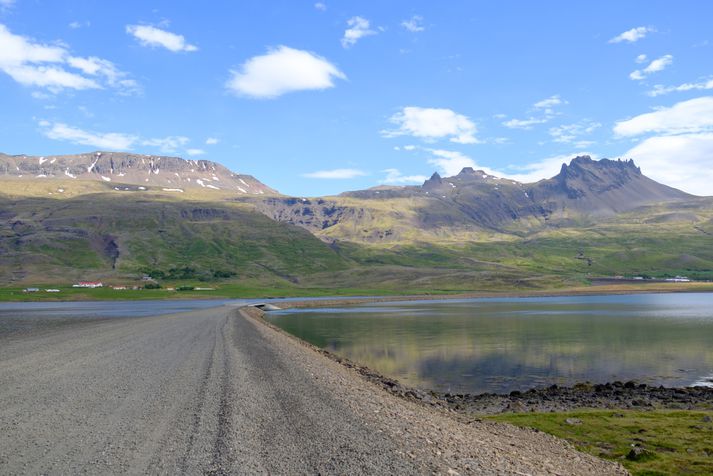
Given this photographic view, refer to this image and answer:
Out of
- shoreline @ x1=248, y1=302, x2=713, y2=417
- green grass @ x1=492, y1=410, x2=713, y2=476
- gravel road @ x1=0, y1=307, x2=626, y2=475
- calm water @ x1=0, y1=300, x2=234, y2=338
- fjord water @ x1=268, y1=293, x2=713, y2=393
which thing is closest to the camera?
gravel road @ x1=0, y1=307, x2=626, y2=475

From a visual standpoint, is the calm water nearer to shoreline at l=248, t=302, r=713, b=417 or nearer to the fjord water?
the fjord water

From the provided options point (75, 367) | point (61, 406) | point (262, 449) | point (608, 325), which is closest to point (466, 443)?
point (262, 449)

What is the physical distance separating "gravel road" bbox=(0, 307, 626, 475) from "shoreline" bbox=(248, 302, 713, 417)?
332cm

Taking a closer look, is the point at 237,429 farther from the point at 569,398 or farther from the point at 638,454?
the point at 569,398

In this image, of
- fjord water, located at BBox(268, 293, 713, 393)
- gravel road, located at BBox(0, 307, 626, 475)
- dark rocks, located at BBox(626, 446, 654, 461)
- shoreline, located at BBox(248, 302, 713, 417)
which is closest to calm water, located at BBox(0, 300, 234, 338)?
fjord water, located at BBox(268, 293, 713, 393)

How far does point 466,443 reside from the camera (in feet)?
61.0

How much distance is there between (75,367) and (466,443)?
29.4m

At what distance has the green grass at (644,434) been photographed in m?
19.0

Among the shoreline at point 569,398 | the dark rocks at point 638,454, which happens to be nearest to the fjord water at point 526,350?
the shoreline at point 569,398

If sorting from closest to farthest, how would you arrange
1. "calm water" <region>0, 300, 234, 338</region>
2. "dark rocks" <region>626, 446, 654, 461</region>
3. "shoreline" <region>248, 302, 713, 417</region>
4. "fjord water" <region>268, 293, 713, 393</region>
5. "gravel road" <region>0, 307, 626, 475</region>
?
"gravel road" <region>0, 307, 626, 475</region>
"dark rocks" <region>626, 446, 654, 461</region>
"shoreline" <region>248, 302, 713, 417</region>
"fjord water" <region>268, 293, 713, 393</region>
"calm water" <region>0, 300, 234, 338</region>

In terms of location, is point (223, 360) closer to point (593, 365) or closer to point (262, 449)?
point (262, 449)

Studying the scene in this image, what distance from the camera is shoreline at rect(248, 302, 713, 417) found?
29891 mm

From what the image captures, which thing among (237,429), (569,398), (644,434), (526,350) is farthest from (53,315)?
(644,434)

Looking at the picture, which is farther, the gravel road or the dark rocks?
the dark rocks
